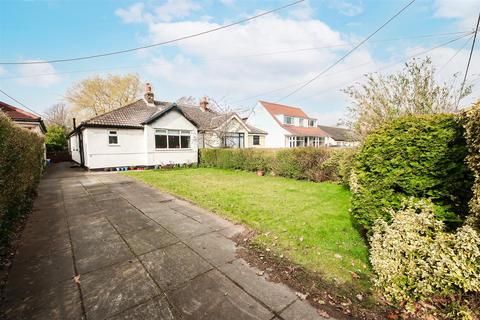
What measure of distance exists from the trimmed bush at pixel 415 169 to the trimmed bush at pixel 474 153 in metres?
0.32

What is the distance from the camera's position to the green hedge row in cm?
951

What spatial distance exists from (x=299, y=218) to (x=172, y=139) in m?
14.9

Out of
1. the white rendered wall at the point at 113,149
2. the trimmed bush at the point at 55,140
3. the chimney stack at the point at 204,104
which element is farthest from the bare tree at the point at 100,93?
the white rendered wall at the point at 113,149

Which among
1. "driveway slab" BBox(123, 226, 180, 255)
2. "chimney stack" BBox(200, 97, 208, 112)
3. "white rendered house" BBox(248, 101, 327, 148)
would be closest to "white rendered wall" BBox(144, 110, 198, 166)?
"chimney stack" BBox(200, 97, 208, 112)

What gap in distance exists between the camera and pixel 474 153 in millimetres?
2359

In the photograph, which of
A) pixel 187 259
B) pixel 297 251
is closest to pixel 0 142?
pixel 187 259

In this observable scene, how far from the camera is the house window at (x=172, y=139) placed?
17.1 metres

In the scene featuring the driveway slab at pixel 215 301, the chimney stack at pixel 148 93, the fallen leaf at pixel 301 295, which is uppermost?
the chimney stack at pixel 148 93

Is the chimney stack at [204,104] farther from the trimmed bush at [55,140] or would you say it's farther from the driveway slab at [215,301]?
the driveway slab at [215,301]

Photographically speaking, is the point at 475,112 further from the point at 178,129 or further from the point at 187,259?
the point at 178,129

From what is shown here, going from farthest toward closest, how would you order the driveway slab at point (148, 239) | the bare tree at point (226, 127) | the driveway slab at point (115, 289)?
the bare tree at point (226, 127), the driveway slab at point (148, 239), the driveway slab at point (115, 289)

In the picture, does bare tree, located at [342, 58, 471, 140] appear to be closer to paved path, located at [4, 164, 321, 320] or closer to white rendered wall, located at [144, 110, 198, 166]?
paved path, located at [4, 164, 321, 320]

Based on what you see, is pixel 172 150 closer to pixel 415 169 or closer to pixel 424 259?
pixel 415 169

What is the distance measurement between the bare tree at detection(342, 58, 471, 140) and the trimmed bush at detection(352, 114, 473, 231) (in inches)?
160
